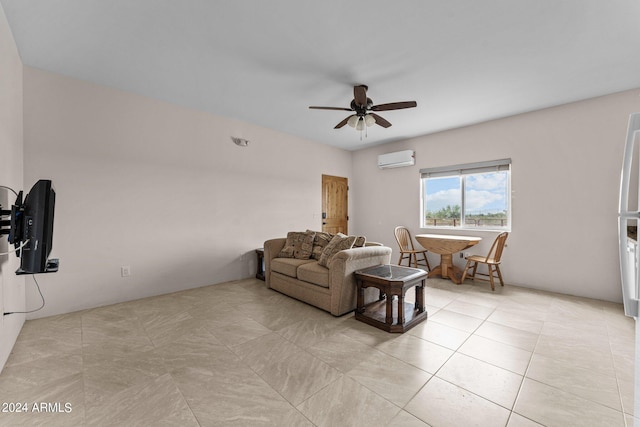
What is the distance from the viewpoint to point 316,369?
1.76 metres

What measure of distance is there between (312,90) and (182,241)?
2.51 m

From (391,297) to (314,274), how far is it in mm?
871

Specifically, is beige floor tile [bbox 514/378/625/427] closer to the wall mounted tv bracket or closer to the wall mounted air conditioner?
the wall mounted tv bracket

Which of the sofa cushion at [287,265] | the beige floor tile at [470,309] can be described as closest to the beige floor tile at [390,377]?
the beige floor tile at [470,309]

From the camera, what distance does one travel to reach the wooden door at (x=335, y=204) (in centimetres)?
528

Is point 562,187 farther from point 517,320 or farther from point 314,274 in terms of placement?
point 314,274

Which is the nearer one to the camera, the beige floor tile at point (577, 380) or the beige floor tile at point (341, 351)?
the beige floor tile at point (577, 380)

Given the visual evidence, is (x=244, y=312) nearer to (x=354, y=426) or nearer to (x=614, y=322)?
(x=354, y=426)

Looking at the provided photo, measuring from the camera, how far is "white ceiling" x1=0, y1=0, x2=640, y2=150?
1814 millimetres

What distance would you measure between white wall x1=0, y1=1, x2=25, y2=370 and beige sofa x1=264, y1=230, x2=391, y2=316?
2.26m

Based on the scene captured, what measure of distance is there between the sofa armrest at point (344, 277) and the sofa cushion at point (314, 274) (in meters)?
0.09

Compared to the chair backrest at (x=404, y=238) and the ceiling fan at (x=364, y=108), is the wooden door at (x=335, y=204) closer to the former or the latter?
the chair backrest at (x=404, y=238)

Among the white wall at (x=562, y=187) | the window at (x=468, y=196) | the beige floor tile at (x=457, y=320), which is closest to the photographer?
the beige floor tile at (x=457, y=320)

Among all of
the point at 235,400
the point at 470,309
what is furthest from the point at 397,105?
the point at 235,400
